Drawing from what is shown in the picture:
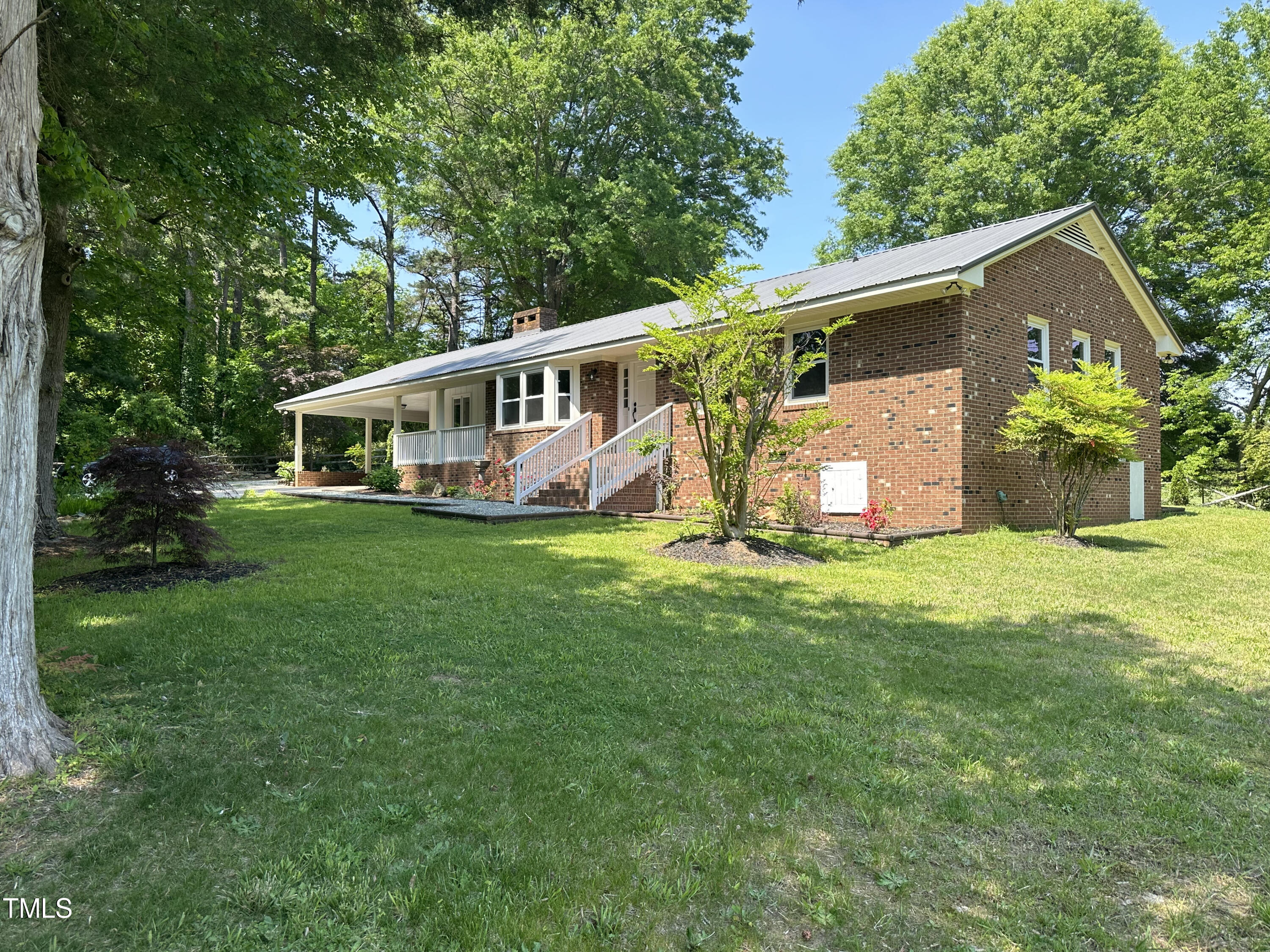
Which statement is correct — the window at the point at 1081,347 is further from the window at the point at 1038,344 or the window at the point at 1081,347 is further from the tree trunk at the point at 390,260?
the tree trunk at the point at 390,260

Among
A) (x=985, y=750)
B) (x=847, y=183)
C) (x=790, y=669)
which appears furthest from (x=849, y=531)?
(x=847, y=183)

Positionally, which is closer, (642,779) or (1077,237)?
(642,779)

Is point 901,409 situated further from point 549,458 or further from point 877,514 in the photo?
point 549,458

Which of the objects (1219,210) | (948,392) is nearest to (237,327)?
(948,392)

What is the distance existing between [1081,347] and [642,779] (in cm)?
1463

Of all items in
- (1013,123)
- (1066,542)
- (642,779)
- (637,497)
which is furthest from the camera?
(1013,123)

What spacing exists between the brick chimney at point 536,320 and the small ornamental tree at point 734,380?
1489 centimetres

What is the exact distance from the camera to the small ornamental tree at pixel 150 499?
6.57m

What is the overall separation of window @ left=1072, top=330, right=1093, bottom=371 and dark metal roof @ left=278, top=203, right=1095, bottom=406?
221 cm

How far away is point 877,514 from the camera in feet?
36.4

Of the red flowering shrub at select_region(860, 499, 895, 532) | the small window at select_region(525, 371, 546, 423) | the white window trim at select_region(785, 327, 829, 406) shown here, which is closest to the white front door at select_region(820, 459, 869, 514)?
the red flowering shrub at select_region(860, 499, 895, 532)

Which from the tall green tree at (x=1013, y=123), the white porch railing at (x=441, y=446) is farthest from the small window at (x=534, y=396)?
the tall green tree at (x=1013, y=123)

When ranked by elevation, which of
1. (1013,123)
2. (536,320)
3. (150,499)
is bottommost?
(150,499)

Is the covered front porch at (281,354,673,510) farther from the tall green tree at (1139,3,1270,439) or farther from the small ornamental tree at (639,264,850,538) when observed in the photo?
the tall green tree at (1139,3,1270,439)
